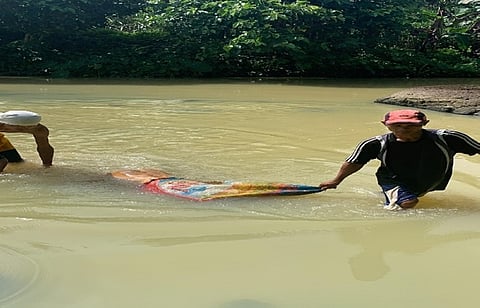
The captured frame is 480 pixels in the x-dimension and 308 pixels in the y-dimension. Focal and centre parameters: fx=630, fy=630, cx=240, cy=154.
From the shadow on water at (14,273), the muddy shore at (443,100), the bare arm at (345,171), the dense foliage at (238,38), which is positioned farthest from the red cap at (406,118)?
the dense foliage at (238,38)

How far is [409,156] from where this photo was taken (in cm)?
396

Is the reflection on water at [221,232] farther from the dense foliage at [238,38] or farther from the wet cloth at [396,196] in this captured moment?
the dense foliage at [238,38]

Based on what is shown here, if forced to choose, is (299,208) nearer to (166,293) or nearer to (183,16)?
(166,293)

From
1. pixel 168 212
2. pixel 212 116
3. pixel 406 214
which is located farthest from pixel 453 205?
pixel 212 116

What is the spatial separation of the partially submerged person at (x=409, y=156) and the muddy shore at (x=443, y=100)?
5553 millimetres

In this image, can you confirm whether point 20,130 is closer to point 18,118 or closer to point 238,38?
point 18,118

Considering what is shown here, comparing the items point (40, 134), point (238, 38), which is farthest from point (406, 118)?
point (238, 38)

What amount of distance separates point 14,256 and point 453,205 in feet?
8.61

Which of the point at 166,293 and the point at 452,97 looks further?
the point at 452,97

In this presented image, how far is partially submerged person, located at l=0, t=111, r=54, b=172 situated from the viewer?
4.91 meters

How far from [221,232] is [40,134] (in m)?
2.33

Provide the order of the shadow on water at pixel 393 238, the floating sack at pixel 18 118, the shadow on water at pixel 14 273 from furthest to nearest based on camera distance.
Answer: the floating sack at pixel 18 118 < the shadow on water at pixel 393 238 < the shadow on water at pixel 14 273

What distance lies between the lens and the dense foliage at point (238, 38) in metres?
17.7

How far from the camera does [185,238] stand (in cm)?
321
